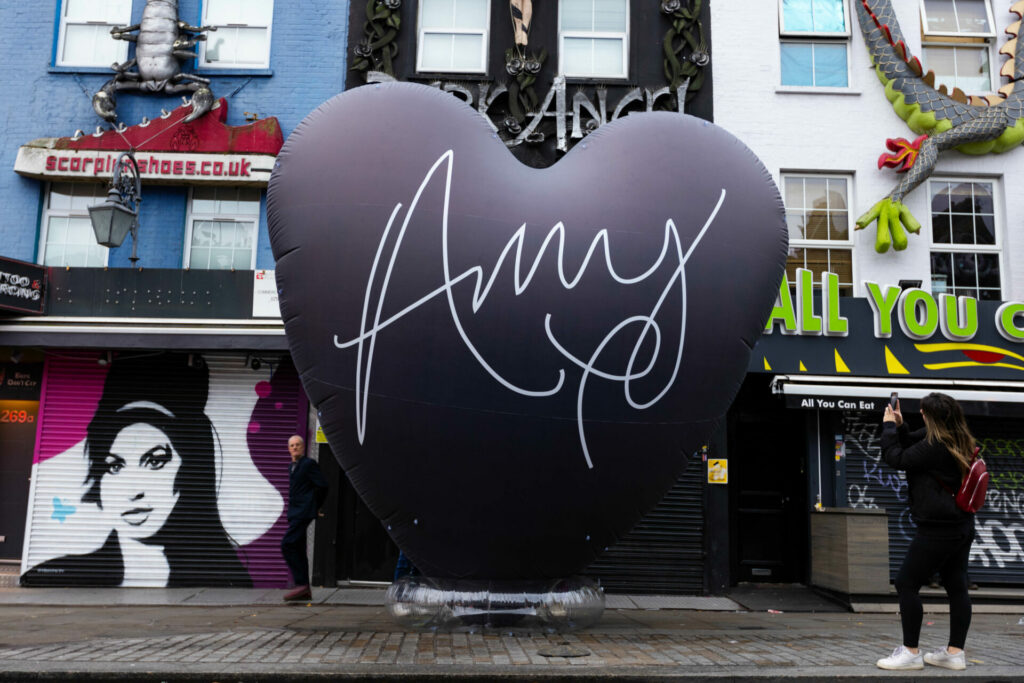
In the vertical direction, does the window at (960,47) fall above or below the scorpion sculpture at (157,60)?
above

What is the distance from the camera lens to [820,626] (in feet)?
25.3

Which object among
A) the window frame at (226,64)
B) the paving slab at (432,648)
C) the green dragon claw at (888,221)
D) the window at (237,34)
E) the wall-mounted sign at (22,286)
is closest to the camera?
the paving slab at (432,648)

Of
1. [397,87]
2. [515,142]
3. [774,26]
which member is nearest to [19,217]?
[515,142]

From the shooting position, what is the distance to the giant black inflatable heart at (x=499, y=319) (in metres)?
5.38

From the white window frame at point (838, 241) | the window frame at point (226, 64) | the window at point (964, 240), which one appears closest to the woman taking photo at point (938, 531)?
the white window frame at point (838, 241)

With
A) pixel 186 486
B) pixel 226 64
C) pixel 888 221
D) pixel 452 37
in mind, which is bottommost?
pixel 186 486

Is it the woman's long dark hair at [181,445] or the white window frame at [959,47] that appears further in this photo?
the white window frame at [959,47]

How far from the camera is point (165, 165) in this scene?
10.6 metres

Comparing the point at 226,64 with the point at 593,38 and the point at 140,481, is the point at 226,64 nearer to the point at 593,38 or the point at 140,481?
the point at 593,38

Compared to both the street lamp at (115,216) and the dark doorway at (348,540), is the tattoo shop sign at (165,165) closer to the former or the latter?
the street lamp at (115,216)

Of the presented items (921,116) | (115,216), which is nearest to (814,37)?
(921,116)

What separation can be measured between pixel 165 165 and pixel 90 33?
8.00ft

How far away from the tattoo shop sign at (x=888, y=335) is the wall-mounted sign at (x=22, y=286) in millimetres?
8515
